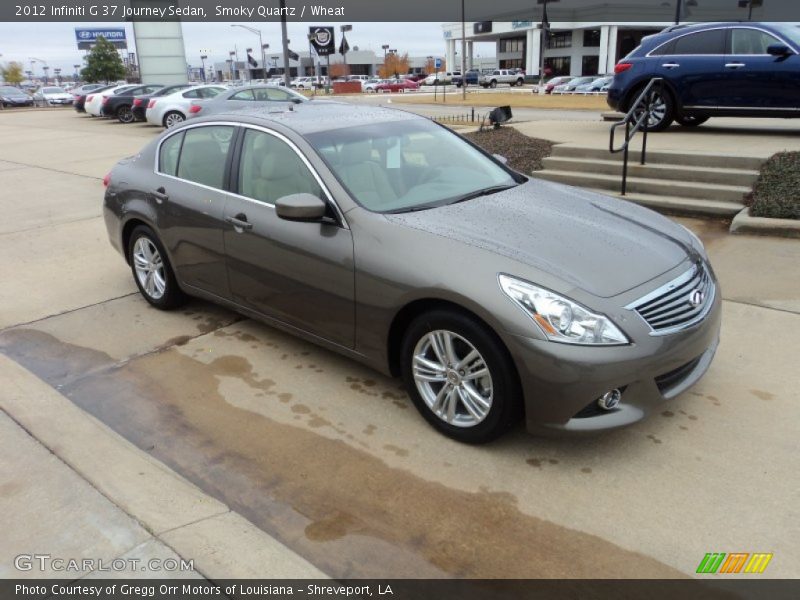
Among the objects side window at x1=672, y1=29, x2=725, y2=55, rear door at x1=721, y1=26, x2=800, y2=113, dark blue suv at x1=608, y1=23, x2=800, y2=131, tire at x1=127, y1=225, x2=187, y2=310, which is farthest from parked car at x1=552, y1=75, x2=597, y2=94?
tire at x1=127, y1=225, x2=187, y2=310

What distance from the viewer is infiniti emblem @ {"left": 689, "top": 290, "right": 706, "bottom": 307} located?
10.8 ft

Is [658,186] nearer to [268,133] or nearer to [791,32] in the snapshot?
[791,32]

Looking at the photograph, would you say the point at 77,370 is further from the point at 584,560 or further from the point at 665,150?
the point at 665,150

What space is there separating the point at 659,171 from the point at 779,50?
2.85 metres

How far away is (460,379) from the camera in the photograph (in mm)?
3283

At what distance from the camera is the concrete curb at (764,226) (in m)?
6.43

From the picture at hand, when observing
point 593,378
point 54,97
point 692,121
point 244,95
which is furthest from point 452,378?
point 54,97

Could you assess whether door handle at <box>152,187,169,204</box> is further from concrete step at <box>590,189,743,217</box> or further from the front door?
concrete step at <box>590,189,743,217</box>

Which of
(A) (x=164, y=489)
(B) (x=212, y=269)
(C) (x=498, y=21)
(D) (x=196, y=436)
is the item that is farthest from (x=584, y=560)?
(C) (x=498, y=21)

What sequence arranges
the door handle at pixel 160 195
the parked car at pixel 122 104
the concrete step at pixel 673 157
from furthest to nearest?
the parked car at pixel 122 104 → the concrete step at pixel 673 157 → the door handle at pixel 160 195

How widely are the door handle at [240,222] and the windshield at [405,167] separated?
663 millimetres

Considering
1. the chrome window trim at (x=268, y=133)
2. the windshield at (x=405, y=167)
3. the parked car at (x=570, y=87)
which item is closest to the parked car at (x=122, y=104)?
the chrome window trim at (x=268, y=133)

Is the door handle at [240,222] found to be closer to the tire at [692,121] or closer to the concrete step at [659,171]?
the concrete step at [659,171]

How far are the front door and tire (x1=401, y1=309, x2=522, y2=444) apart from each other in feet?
1.58
